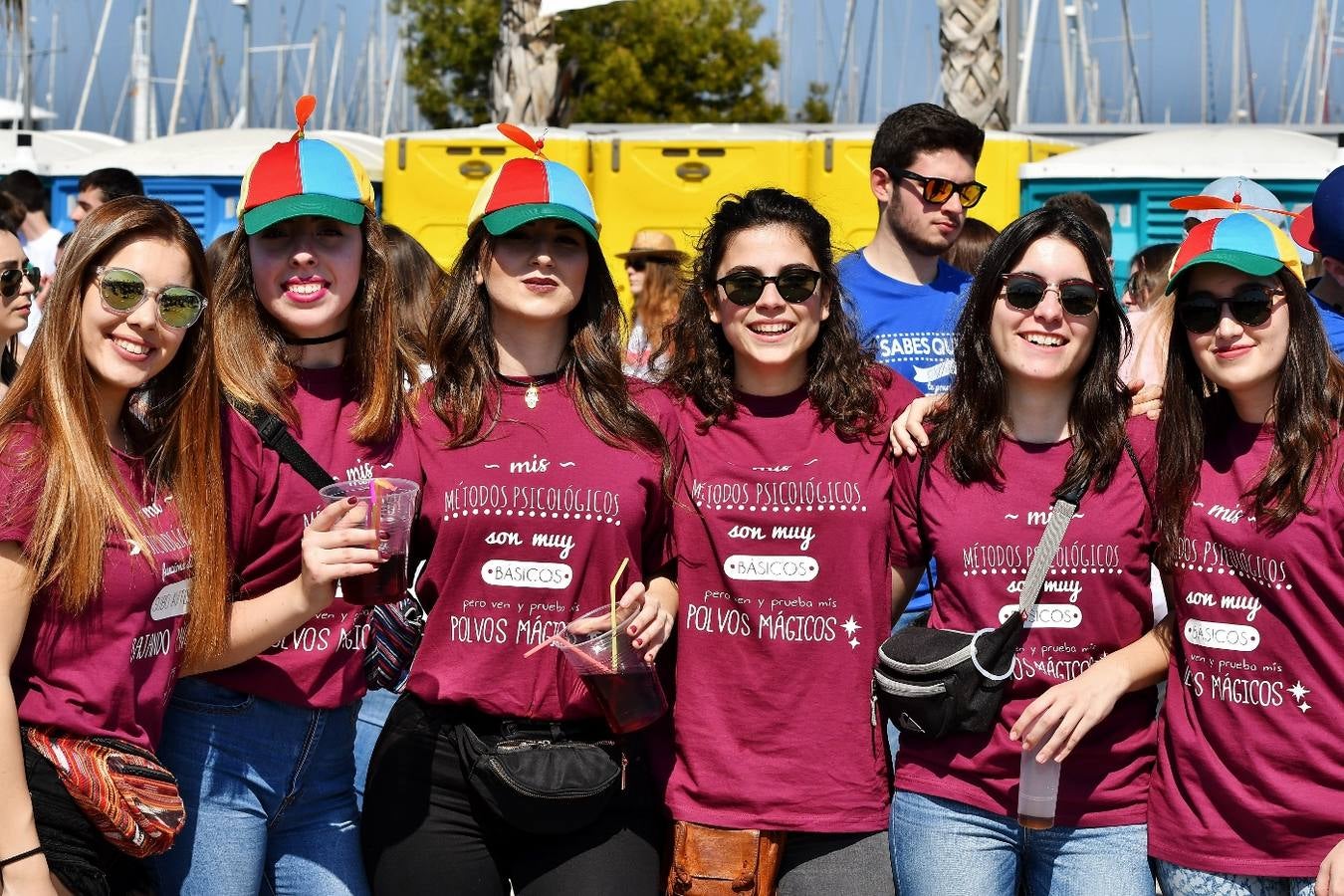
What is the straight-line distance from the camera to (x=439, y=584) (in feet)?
10.9

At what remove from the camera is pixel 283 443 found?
326 cm

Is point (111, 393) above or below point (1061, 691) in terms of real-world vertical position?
above

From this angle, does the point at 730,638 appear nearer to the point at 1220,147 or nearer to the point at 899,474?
the point at 899,474

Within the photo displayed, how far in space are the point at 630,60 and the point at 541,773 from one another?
26519 millimetres

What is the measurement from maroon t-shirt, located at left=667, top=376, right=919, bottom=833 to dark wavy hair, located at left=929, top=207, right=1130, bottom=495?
0.74 ft

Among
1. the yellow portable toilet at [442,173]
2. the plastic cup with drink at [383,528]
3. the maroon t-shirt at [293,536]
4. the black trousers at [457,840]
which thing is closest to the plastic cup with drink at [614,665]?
the black trousers at [457,840]

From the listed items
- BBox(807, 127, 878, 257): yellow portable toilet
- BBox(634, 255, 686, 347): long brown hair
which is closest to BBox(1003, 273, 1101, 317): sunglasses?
BBox(634, 255, 686, 347): long brown hair

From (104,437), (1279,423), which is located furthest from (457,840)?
(1279,423)

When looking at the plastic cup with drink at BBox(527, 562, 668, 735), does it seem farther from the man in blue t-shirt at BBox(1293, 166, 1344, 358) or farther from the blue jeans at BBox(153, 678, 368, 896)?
the man in blue t-shirt at BBox(1293, 166, 1344, 358)

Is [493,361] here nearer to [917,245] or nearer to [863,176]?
[917,245]

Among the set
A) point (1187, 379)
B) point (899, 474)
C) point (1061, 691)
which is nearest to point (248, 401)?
point (899, 474)

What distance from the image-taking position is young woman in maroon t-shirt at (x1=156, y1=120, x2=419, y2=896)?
3213mm

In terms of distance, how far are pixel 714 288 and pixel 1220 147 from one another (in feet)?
24.4

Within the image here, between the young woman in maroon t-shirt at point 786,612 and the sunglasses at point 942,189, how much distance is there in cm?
170
